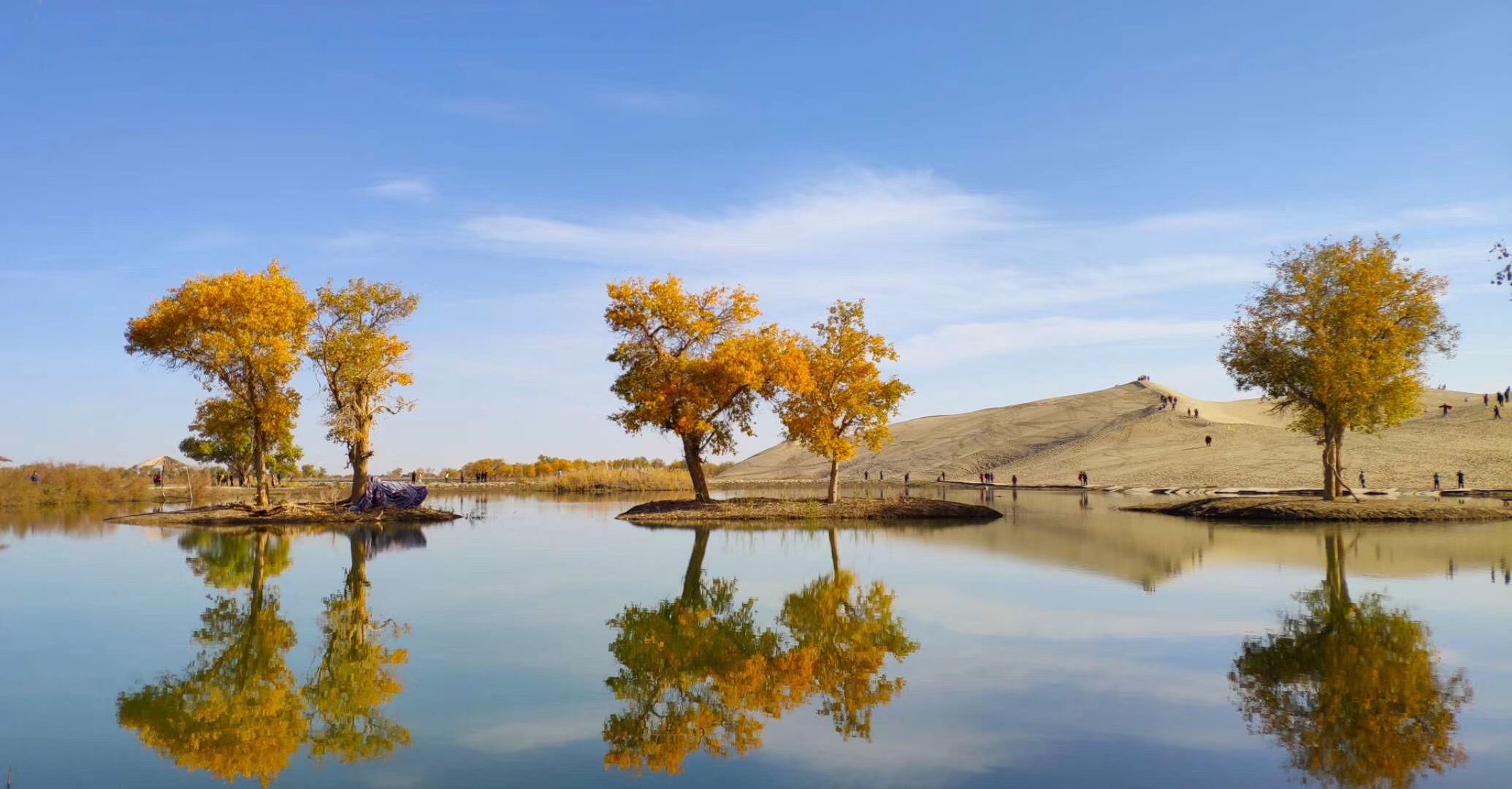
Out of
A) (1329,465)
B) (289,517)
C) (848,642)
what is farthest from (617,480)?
(848,642)

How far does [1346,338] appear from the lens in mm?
41062

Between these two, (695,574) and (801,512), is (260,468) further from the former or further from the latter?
(695,574)

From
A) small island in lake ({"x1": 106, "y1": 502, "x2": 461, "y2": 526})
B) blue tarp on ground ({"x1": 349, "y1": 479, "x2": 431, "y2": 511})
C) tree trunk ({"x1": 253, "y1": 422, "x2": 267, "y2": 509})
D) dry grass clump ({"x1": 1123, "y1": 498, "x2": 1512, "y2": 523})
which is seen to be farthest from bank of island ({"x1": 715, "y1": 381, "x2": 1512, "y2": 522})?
tree trunk ({"x1": 253, "y1": 422, "x2": 267, "y2": 509})

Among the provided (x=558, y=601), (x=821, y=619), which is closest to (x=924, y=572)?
(x=821, y=619)

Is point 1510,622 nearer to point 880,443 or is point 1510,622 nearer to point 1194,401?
point 880,443

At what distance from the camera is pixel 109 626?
16281 mm

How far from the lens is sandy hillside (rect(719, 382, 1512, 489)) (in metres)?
63.3

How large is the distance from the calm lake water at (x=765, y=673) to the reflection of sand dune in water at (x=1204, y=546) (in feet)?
1.03

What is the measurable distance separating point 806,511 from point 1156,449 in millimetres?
53498

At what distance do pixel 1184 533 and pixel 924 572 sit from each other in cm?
1501

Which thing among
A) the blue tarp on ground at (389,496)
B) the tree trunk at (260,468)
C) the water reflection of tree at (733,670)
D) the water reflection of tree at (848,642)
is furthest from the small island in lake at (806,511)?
the water reflection of tree at (733,670)

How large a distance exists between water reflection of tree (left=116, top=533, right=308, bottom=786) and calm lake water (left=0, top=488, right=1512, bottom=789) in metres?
0.05

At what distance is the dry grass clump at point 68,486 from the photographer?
2249 inches

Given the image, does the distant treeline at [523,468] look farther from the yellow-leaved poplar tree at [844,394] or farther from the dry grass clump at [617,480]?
the yellow-leaved poplar tree at [844,394]
